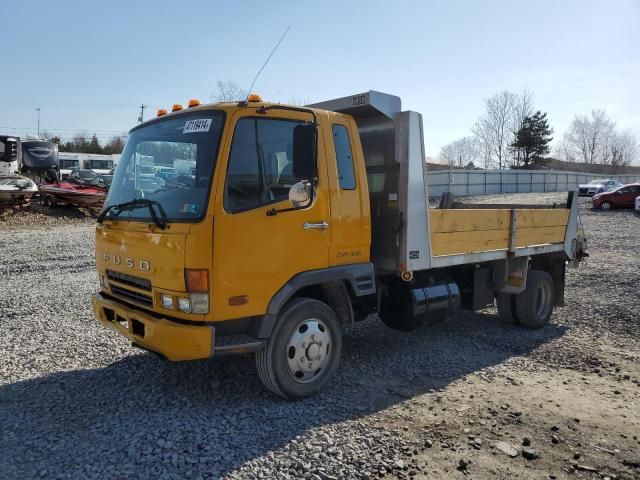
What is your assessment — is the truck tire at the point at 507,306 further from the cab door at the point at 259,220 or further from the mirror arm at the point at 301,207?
the mirror arm at the point at 301,207

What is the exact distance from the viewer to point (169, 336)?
378cm

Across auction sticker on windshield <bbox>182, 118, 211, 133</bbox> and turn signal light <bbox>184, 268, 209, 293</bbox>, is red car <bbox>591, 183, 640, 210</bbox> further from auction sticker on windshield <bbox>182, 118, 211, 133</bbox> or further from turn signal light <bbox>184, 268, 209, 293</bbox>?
turn signal light <bbox>184, 268, 209, 293</bbox>

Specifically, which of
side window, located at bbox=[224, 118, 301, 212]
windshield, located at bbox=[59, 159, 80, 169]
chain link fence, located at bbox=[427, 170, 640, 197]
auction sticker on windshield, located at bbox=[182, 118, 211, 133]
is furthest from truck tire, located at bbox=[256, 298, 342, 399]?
windshield, located at bbox=[59, 159, 80, 169]

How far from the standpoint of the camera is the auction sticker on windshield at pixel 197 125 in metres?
4.01

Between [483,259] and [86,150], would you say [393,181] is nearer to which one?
[483,259]

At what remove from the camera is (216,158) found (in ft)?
12.6

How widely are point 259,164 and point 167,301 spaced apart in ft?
4.20

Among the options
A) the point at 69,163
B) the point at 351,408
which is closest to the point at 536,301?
the point at 351,408

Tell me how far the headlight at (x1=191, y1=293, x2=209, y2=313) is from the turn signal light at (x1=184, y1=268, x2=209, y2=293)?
39 millimetres

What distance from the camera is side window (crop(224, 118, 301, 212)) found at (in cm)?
389

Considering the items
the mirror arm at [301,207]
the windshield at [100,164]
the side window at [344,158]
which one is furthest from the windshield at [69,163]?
the mirror arm at [301,207]

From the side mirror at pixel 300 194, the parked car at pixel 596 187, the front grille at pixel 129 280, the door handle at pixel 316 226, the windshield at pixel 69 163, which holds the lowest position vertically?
the front grille at pixel 129 280

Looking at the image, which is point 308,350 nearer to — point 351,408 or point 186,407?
point 351,408

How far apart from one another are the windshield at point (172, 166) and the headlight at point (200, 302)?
1.85 ft
